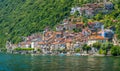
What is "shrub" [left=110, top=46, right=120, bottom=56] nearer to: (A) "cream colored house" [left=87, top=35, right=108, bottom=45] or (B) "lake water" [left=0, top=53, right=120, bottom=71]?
(B) "lake water" [left=0, top=53, right=120, bottom=71]

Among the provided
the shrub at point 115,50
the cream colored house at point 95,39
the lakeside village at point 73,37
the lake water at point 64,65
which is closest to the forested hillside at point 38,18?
the lakeside village at point 73,37

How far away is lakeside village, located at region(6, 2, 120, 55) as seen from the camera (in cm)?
12588

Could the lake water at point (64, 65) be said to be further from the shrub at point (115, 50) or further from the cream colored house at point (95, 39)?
the cream colored house at point (95, 39)

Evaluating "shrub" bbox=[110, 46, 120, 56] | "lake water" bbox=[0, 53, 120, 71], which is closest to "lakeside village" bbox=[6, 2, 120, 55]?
"shrub" bbox=[110, 46, 120, 56]

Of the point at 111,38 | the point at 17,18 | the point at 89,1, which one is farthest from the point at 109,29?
the point at 17,18

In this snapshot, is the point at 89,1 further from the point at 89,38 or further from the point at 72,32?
the point at 89,38

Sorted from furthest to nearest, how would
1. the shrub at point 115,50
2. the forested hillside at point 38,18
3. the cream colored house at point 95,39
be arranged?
1. the forested hillside at point 38,18
2. the cream colored house at point 95,39
3. the shrub at point 115,50

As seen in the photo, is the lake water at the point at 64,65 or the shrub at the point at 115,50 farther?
the shrub at the point at 115,50

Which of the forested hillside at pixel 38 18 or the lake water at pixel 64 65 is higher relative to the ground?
the forested hillside at pixel 38 18

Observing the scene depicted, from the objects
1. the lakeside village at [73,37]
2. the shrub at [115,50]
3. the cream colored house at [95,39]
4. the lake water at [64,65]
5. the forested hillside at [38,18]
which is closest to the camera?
the lake water at [64,65]

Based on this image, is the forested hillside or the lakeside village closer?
the lakeside village

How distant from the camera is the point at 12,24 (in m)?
197

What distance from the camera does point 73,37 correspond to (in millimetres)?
140250

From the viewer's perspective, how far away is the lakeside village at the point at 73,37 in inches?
4956
